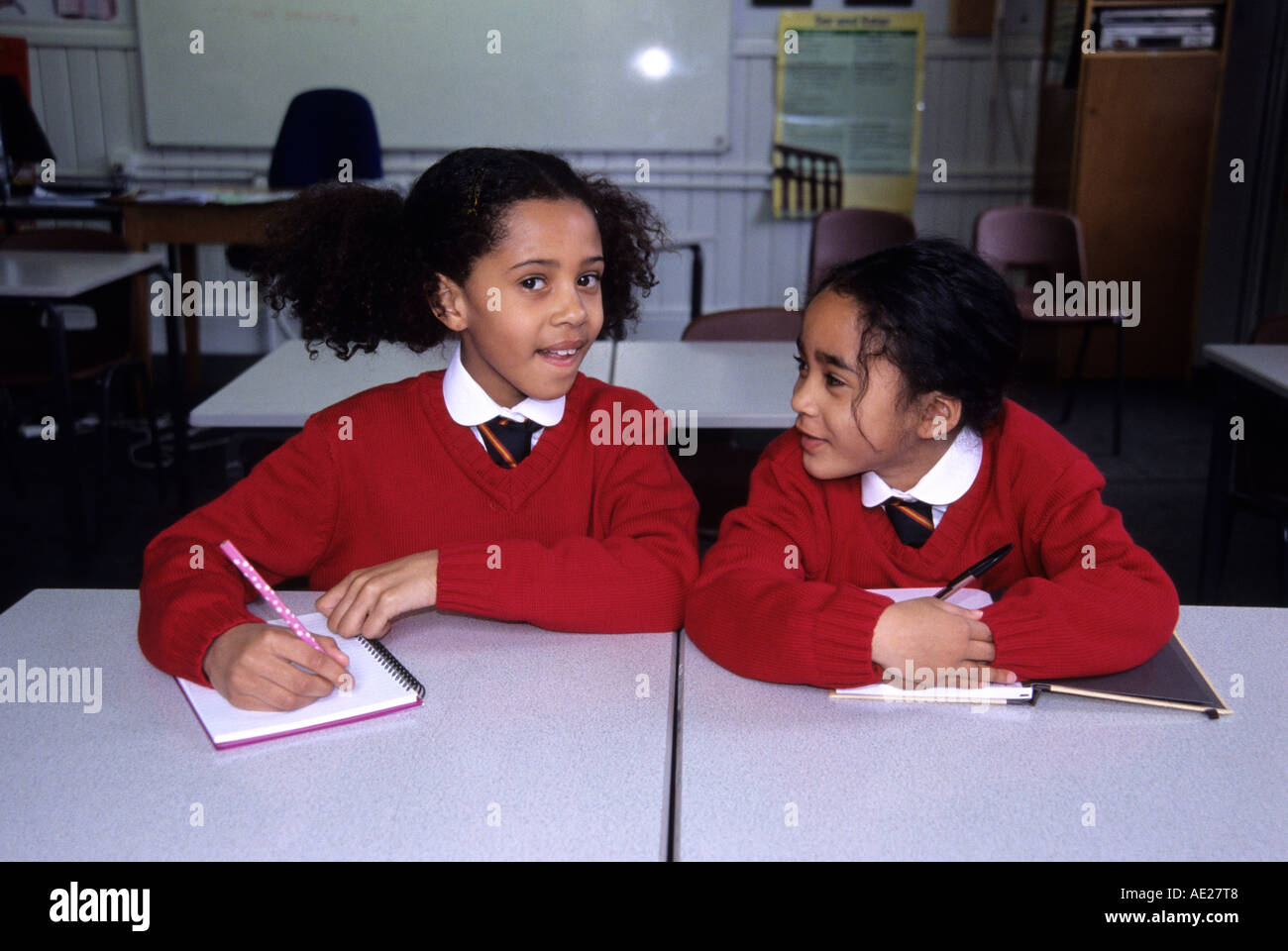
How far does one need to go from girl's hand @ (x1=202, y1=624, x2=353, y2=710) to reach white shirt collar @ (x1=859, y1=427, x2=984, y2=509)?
0.61 meters

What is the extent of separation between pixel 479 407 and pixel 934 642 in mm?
600

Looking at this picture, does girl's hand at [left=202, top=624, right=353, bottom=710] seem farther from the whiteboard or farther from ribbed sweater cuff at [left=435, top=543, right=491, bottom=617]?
the whiteboard

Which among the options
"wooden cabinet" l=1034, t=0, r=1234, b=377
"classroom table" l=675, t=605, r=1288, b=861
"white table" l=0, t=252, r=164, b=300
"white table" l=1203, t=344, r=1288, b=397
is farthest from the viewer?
"wooden cabinet" l=1034, t=0, r=1234, b=377

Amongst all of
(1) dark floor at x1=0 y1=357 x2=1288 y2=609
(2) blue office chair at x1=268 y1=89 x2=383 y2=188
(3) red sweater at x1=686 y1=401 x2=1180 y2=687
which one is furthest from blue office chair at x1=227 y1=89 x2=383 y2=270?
(3) red sweater at x1=686 y1=401 x2=1180 y2=687

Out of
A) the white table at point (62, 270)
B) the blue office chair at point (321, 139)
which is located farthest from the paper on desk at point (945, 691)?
the blue office chair at point (321, 139)

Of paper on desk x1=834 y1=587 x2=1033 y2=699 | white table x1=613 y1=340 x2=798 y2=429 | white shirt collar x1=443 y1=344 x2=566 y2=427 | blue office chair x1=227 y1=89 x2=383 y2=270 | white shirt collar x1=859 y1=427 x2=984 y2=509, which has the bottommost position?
paper on desk x1=834 y1=587 x2=1033 y2=699

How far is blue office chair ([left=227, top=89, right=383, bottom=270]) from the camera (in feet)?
14.4

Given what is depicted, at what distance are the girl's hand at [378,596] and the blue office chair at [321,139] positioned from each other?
3.56 meters

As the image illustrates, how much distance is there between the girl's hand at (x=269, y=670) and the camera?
972mm

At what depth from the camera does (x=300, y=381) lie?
2.22m

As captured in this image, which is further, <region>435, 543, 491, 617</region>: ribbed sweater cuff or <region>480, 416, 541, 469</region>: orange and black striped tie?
<region>480, 416, 541, 469</region>: orange and black striped tie

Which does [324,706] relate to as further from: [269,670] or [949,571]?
[949,571]

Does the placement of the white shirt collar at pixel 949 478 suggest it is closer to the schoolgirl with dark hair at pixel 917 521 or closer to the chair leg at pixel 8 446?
the schoolgirl with dark hair at pixel 917 521
